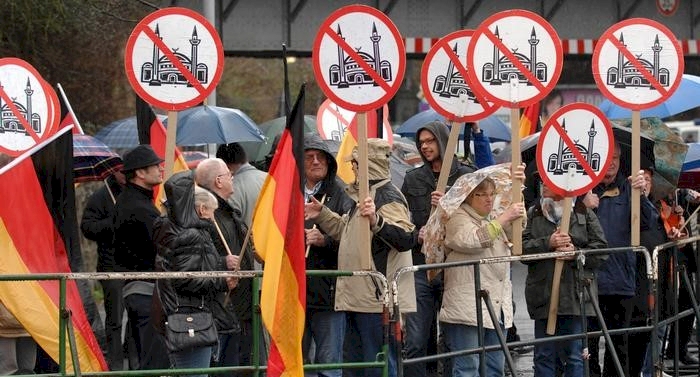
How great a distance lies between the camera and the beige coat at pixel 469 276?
10242 millimetres

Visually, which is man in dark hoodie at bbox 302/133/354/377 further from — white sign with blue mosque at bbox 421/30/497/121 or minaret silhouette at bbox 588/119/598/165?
minaret silhouette at bbox 588/119/598/165

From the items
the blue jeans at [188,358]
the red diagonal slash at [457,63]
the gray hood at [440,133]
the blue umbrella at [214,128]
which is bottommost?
the blue jeans at [188,358]

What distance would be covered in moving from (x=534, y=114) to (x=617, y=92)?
4080 mm

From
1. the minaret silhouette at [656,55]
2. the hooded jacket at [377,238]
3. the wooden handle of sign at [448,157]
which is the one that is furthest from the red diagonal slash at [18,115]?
the minaret silhouette at [656,55]

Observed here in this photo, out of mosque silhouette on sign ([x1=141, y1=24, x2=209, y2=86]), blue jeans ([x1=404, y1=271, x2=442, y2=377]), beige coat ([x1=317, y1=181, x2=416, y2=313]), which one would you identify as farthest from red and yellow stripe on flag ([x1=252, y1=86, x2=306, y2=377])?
blue jeans ([x1=404, y1=271, x2=442, y2=377])

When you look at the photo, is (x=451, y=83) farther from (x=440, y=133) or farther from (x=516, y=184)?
(x=516, y=184)

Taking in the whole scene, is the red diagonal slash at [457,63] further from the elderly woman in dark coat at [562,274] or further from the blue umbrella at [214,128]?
the blue umbrella at [214,128]

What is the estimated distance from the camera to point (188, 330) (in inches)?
374

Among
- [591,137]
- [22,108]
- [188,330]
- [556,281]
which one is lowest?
[188,330]

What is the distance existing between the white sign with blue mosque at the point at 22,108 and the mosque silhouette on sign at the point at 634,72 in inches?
154

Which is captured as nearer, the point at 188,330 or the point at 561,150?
the point at 188,330

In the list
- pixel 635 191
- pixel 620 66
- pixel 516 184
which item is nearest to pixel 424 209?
pixel 516 184

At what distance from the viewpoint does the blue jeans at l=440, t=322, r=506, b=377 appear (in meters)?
10.2

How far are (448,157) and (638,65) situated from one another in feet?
5.61
